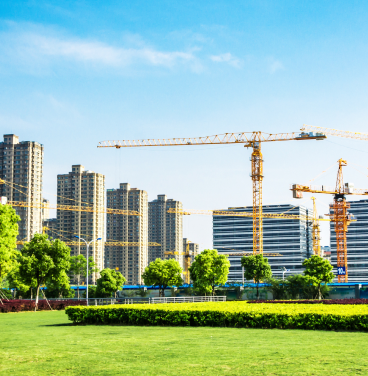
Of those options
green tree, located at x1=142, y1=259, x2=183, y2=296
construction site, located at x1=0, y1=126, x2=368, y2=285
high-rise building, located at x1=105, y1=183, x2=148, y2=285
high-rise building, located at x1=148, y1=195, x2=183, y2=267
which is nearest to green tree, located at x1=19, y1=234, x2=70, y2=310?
green tree, located at x1=142, y1=259, x2=183, y2=296

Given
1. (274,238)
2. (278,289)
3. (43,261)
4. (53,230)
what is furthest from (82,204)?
(43,261)

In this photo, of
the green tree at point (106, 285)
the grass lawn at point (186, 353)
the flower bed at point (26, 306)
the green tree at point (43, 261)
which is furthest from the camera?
the green tree at point (106, 285)

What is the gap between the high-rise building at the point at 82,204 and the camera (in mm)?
141750

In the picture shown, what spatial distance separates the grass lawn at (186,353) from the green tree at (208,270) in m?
43.6

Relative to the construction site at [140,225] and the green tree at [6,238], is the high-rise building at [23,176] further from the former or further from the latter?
the green tree at [6,238]

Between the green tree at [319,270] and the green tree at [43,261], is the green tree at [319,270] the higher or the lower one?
the lower one

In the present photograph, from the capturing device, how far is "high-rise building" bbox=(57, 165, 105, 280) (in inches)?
5581

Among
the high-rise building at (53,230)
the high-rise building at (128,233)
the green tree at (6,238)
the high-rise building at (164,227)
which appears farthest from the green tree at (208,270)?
the high-rise building at (164,227)

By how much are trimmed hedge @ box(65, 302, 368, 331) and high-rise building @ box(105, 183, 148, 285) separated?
139 m

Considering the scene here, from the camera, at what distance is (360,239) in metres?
170

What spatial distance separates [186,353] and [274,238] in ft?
534

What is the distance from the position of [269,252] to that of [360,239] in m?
33.7

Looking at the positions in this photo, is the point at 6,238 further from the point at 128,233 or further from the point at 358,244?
the point at 358,244

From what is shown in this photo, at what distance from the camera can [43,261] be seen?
41656 millimetres
